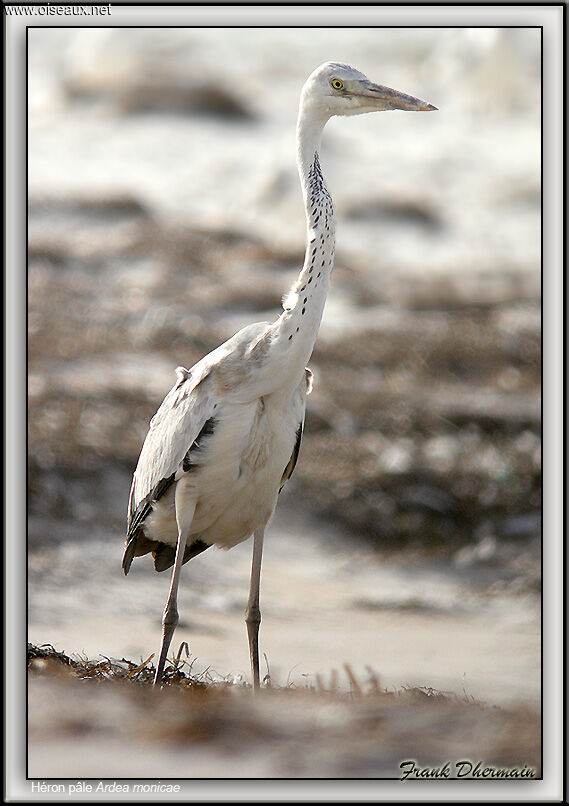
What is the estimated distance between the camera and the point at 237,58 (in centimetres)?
2222

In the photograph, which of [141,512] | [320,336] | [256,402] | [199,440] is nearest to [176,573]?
[141,512]

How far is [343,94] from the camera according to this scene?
5.87 metres

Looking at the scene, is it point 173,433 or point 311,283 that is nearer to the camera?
point 311,283

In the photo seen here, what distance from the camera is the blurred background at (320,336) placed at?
36.1 ft

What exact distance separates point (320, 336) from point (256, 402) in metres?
10.1

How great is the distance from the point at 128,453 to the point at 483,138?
11195 millimetres

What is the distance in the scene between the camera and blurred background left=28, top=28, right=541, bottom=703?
1102 cm

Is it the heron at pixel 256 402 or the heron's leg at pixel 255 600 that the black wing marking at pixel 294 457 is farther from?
the heron's leg at pixel 255 600

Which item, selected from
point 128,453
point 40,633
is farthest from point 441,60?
point 40,633

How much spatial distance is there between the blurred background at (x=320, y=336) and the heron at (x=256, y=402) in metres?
1.13

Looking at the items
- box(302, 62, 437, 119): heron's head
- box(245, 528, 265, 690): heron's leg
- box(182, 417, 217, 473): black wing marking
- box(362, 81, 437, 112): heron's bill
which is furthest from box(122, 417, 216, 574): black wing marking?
box(362, 81, 437, 112): heron's bill
